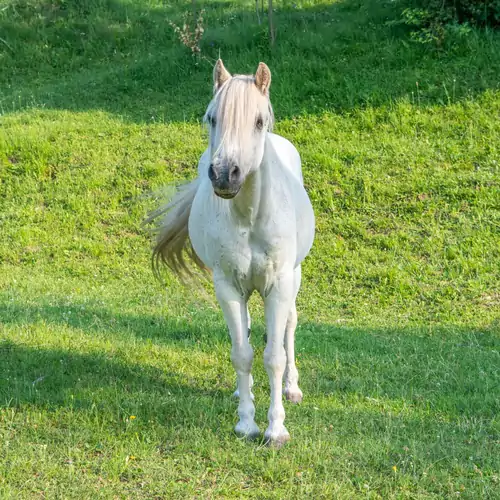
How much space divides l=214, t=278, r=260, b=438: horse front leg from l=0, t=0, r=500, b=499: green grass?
Result: 146 millimetres

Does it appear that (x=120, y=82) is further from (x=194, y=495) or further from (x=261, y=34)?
(x=194, y=495)

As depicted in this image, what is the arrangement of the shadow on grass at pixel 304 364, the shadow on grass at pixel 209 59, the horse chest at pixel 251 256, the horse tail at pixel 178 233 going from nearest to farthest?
1. the horse chest at pixel 251 256
2. the shadow on grass at pixel 304 364
3. the horse tail at pixel 178 233
4. the shadow on grass at pixel 209 59

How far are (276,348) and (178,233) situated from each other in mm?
1850

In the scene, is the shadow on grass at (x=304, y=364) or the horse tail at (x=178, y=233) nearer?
the shadow on grass at (x=304, y=364)

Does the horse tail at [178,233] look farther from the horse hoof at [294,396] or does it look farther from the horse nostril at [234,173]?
the horse nostril at [234,173]

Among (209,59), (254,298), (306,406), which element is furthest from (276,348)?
(209,59)

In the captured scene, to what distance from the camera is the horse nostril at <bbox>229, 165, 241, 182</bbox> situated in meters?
4.57

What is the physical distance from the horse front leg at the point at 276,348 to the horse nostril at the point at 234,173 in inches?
38.3

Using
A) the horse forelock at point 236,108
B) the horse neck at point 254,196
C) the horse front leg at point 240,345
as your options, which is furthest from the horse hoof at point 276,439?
the horse forelock at point 236,108

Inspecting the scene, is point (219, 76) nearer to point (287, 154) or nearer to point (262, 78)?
point (262, 78)

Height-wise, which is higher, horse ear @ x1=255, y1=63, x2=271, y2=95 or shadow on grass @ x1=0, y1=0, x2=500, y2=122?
horse ear @ x1=255, y1=63, x2=271, y2=95

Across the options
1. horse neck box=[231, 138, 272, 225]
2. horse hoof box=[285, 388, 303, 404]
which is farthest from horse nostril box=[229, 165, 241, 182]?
horse hoof box=[285, 388, 303, 404]

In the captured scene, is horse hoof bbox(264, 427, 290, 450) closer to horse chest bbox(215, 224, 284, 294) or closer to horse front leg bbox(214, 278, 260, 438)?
horse front leg bbox(214, 278, 260, 438)

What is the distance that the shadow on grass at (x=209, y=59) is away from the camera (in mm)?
13414
